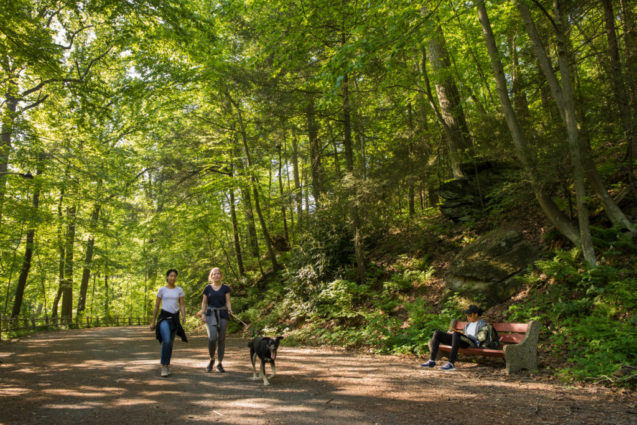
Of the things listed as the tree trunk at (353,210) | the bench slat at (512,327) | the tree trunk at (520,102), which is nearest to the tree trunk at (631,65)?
the tree trunk at (520,102)

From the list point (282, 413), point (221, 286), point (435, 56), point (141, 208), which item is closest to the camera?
point (282, 413)

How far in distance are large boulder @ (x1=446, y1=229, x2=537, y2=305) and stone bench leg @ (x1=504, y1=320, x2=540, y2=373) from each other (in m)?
2.68

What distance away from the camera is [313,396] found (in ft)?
15.3

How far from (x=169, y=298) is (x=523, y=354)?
19.9 feet

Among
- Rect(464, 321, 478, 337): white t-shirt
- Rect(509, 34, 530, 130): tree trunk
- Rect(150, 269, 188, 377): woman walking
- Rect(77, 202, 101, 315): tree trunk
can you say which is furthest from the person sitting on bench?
Rect(77, 202, 101, 315): tree trunk

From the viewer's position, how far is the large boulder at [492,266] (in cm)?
835

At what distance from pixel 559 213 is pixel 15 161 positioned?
16863 mm

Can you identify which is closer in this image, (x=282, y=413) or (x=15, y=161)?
(x=282, y=413)

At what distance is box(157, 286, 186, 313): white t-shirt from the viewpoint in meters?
6.27

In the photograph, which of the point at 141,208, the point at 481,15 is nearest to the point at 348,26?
the point at 481,15

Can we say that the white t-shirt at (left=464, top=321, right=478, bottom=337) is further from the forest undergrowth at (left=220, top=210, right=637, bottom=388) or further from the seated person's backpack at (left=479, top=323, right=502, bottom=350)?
the forest undergrowth at (left=220, top=210, right=637, bottom=388)

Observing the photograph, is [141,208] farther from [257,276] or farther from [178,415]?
[178,415]

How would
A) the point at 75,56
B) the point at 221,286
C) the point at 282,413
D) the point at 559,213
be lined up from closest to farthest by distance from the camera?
1. the point at 282,413
2. the point at 221,286
3. the point at 559,213
4. the point at 75,56

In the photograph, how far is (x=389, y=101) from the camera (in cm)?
1267
